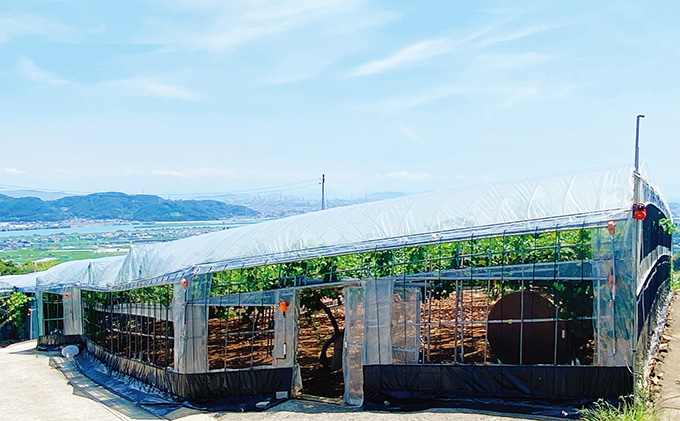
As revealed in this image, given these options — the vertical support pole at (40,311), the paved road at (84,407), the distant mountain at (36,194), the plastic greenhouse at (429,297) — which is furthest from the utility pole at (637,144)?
the distant mountain at (36,194)

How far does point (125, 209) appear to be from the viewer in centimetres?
9994

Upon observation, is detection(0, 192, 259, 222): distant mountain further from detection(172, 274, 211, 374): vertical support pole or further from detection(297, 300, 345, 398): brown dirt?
detection(172, 274, 211, 374): vertical support pole

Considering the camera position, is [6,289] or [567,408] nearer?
[567,408]

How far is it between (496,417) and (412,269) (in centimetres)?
278

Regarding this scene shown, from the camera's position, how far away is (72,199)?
10512 centimetres

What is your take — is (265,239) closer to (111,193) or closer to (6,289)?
(6,289)

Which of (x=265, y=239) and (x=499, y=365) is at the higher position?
(x=265, y=239)

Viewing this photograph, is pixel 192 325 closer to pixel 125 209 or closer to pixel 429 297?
pixel 429 297

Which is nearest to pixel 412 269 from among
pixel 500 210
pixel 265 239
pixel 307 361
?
pixel 500 210

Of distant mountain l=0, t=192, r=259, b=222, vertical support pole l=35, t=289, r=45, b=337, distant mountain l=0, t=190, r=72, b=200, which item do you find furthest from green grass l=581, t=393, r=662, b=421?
distant mountain l=0, t=190, r=72, b=200

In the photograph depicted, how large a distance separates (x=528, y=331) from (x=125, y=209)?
98.4 meters

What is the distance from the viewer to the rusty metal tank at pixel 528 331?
896 centimetres

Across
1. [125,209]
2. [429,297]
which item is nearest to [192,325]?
[429,297]

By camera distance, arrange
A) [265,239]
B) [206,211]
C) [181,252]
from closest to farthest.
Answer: [265,239]
[181,252]
[206,211]
